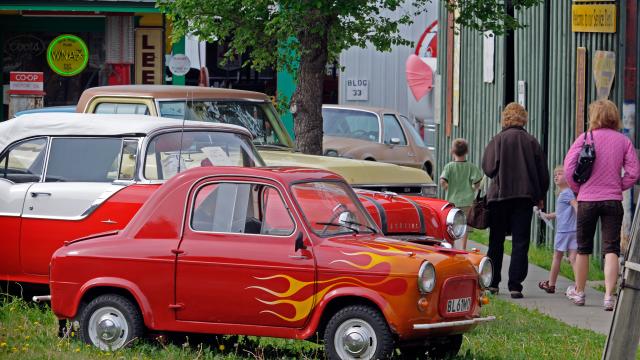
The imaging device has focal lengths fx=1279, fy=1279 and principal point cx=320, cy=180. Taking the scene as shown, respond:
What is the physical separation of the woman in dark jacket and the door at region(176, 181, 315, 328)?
440 cm

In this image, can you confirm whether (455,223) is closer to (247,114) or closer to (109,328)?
(109,328)

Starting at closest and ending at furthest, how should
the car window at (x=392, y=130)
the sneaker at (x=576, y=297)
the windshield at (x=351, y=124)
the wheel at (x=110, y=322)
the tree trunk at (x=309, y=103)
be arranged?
the wheel at (x=110, y=322) → the sneaker at (x=576, y=297) → the tree trunk at (x=309, y=103) → the windshield at (x=351, y=124) → the car window at (x=392, y=130)

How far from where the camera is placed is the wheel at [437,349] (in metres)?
8.46

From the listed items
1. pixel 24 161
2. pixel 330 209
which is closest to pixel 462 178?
pixel 24 161

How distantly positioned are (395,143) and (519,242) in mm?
10046

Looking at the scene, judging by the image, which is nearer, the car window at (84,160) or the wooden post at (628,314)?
the wooden post at (628,314)

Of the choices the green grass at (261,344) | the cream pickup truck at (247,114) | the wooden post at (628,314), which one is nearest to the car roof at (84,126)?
the cream pickup truck at (247,114)

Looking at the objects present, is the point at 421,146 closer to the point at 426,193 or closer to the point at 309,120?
the point at 309,120

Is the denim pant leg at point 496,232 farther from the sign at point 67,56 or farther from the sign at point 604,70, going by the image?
the sign at point 67,56

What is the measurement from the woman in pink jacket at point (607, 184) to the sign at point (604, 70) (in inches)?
108

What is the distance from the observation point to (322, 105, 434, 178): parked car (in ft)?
71.1

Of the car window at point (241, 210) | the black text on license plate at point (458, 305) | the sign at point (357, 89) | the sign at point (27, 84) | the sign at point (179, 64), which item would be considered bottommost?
the black text on license plate at point (458, 305)

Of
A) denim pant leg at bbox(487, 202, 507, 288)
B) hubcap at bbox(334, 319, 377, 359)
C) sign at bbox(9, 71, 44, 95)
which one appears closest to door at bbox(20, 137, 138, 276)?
hubcap at bbox(334, 319, 377, 359)

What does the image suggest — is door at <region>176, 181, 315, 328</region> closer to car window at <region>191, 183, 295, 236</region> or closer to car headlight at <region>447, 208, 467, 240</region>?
car window at <region>191, 183, 295, 236</region>
